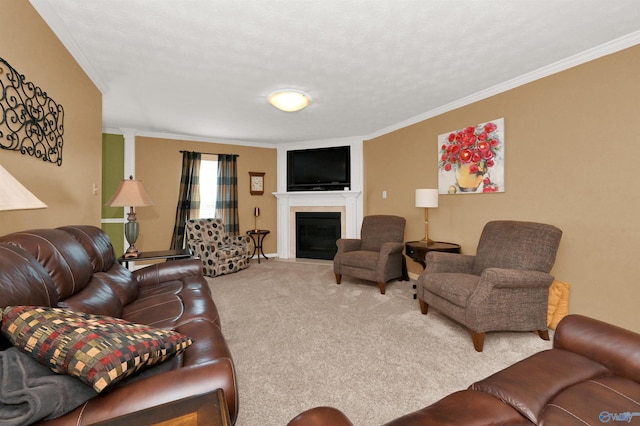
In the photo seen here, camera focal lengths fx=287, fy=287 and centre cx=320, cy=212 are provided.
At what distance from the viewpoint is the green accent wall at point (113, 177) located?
15.4 feet

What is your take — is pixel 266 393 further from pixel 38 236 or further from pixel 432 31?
pixel 432 31

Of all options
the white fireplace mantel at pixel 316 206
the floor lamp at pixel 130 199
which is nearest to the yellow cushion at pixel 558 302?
the white fireplace mantel at pixel 316 206

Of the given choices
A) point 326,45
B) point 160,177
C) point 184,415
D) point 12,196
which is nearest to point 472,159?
point 326,45

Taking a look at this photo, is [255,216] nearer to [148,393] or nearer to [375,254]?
[375,254]

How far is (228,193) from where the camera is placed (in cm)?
550

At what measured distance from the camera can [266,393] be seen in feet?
5.53

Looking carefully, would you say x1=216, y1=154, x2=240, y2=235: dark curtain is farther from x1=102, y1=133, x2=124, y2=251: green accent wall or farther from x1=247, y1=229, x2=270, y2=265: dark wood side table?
x1=102, y1=133, x2=124, y2=251: green accent wall

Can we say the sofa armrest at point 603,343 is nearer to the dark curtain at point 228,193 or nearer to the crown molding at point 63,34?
the crown molding at point 63,34

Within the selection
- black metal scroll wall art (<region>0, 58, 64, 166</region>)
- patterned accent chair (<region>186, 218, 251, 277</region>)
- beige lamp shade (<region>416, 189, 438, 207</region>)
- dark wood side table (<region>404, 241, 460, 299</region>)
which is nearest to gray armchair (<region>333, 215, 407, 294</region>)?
dark wood side table (<region>404, 241, 460, 299</region>)

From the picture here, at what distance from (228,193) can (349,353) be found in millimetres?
4147

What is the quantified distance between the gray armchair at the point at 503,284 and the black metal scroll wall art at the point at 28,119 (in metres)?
3.11

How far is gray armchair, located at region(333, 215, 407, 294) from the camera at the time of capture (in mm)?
3624

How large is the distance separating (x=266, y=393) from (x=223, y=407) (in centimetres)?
115

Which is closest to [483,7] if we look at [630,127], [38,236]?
[630,127]
